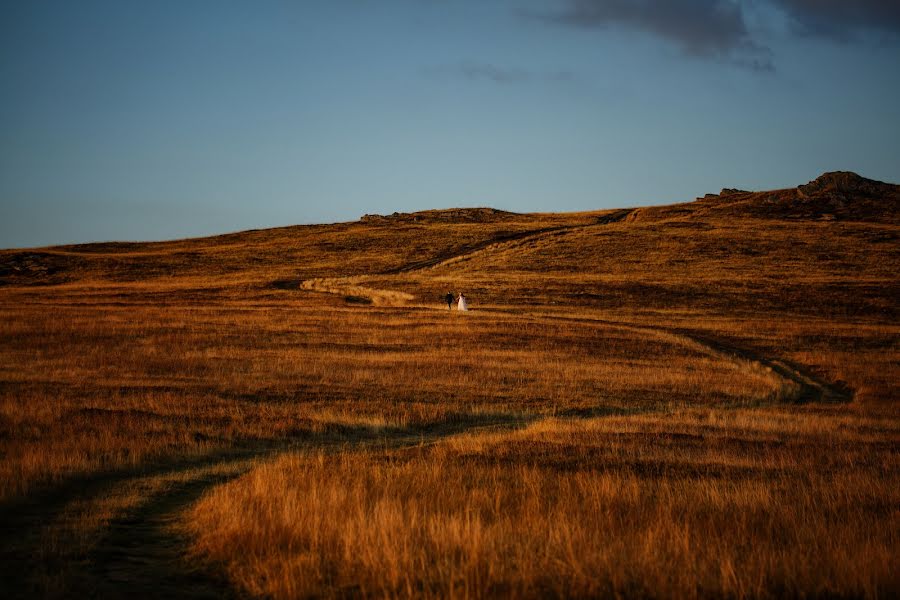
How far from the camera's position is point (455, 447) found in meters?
15.8

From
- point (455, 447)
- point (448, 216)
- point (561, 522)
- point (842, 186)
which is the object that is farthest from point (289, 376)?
point (448, 216)

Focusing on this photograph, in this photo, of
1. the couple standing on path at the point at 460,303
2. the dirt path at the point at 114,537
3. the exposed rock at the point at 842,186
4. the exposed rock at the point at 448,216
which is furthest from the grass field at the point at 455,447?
the exposed rock at the point at 448,216

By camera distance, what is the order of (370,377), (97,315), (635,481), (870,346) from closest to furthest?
(635,481), (370,377), (870,346), (97,315)

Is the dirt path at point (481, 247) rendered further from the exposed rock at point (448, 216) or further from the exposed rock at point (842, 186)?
the exposed rock at point (842, 186)

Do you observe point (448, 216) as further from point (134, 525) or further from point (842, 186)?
point (134, 525)

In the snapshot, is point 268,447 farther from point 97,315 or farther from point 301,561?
point 97,315

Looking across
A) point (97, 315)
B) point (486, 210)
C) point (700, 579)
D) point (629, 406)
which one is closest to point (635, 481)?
point (700, 579)

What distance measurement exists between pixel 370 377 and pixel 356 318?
20307mm

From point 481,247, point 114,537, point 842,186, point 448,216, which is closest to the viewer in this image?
point 114,537

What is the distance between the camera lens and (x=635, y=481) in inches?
470

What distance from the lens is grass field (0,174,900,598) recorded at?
25.3ft

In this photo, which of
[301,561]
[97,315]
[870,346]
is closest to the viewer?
[301,561]

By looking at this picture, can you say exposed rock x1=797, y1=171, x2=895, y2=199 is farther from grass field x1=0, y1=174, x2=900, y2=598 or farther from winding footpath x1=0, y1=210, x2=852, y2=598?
winding footpath x1=0, y1=210, x2=852, y2=598

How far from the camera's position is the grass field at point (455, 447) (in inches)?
304
